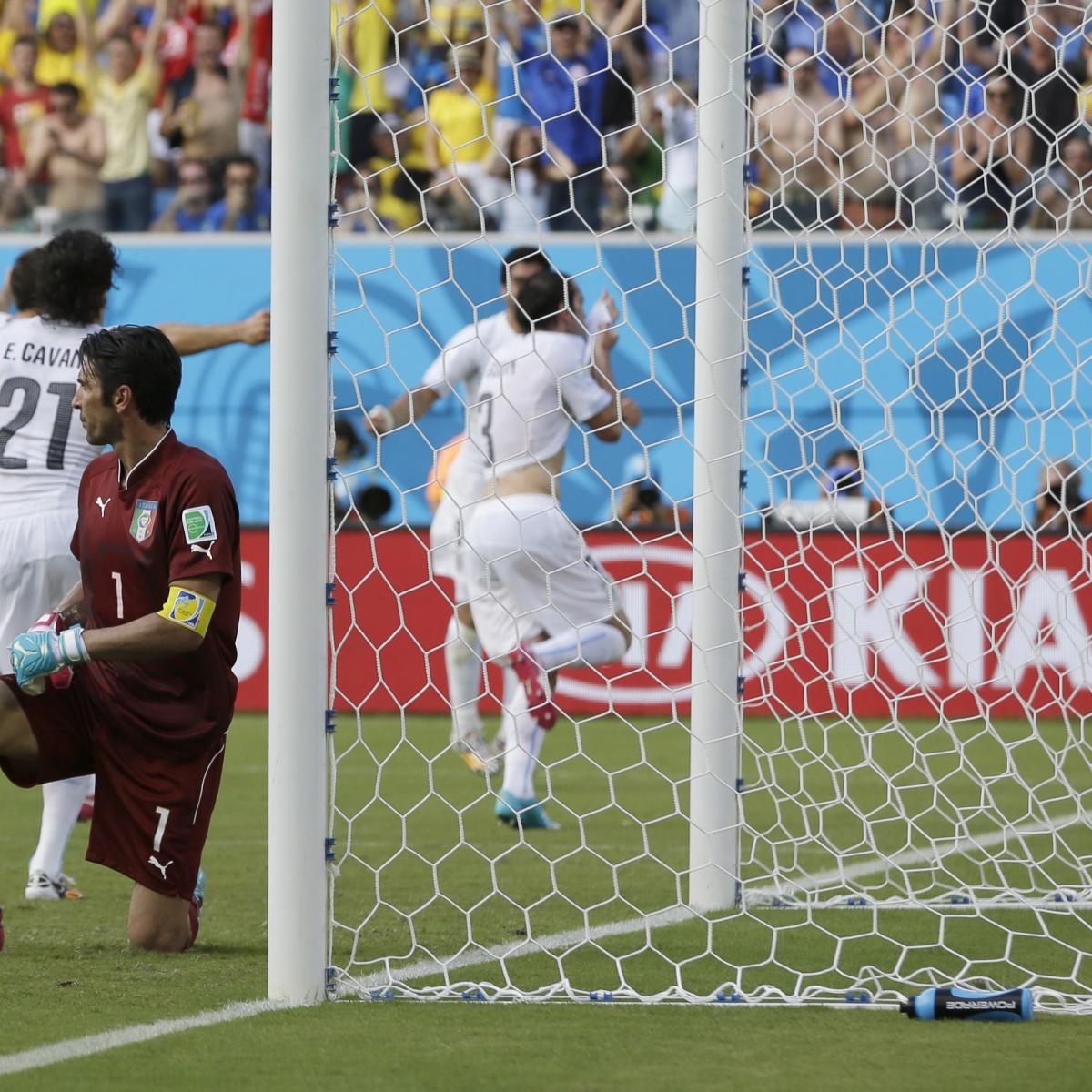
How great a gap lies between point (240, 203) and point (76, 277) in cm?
1073

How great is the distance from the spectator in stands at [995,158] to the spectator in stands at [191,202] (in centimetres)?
653

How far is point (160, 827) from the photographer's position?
4762 mm

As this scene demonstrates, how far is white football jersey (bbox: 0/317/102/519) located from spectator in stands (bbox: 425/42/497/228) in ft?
28.0

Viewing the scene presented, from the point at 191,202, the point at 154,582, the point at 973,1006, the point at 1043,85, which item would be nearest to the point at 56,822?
the point at 154,582

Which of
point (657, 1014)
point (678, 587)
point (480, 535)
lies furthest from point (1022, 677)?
point (657, 1014)

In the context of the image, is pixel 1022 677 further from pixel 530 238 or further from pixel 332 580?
pixel 332 580

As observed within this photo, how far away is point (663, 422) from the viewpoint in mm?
14828

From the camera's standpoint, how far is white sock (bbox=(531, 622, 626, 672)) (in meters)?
7.20

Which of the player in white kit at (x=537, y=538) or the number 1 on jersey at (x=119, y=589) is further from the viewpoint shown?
the player in white kit at (x=537, y=538)

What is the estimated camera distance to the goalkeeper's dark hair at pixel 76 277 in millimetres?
5645

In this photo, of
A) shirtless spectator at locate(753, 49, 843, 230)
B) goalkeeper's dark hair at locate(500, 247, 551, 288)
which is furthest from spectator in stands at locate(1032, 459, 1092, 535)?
goalkeeper's dark hair at locate(500, 247, 551, 288)

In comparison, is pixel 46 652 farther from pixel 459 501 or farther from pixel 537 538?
pixel 459 501

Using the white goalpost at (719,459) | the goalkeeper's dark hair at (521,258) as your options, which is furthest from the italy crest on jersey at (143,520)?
the goalkeeper's dark hair at (521,258)

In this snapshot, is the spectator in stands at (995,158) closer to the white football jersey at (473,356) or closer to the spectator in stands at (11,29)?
the white football jersey at (473,356)
